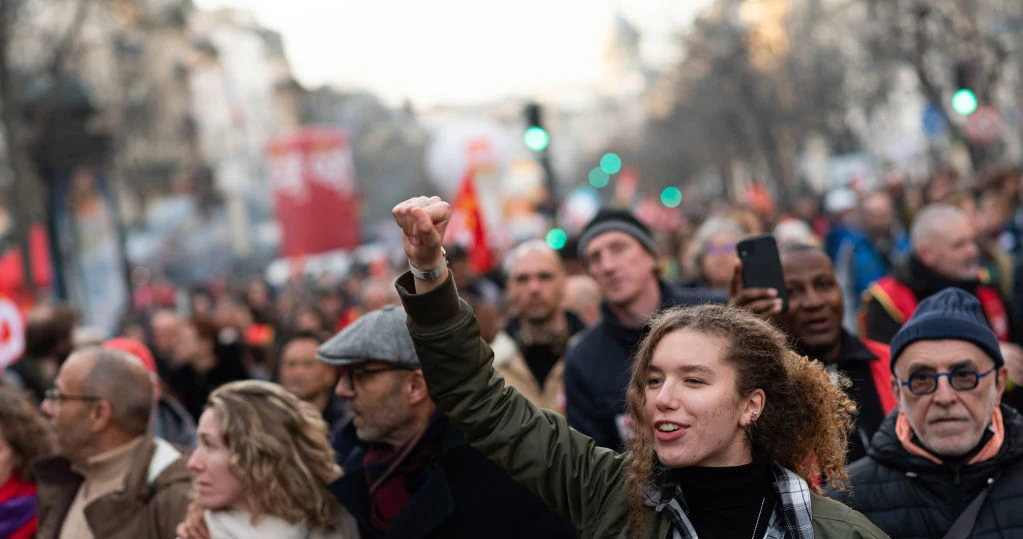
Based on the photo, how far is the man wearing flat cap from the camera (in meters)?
4.44

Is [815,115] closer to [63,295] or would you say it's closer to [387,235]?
[387,235]

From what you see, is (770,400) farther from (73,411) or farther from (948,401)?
(73,411)

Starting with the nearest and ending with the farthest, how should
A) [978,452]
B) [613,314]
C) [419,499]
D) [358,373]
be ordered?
[978,452] → [419,499] → [358,373] → [613,314]

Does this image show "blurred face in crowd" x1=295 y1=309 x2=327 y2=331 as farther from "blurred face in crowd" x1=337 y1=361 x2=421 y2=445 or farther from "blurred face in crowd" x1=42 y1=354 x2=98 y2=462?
"blurred face in crowd" x1=337 y1=361 x2=421 y2=445

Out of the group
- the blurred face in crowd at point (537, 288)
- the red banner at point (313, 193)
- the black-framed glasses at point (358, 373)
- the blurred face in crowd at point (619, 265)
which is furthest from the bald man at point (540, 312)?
the red banner at point (313, 193)

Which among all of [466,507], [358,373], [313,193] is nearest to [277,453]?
[358,373]

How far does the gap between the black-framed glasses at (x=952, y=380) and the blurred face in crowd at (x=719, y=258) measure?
4605 millimetres

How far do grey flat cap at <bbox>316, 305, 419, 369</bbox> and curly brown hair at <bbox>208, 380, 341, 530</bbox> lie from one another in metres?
0.34

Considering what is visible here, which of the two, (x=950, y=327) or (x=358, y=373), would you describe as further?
(x=358, y=373)

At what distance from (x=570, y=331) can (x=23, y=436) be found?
11.7 feet

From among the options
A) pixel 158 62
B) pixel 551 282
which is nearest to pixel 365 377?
pixel 551 282

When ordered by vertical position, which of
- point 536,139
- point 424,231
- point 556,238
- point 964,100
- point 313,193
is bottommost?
point 556,238

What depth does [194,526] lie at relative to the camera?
4738 mm

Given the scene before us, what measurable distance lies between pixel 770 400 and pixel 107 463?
10.2 feet
